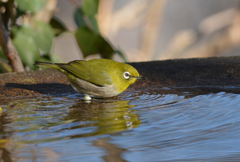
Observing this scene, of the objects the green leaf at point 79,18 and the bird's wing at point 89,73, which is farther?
the green leaf at point 79,18

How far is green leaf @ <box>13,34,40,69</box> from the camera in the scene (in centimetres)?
502

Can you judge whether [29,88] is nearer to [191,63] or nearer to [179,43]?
[191,63]

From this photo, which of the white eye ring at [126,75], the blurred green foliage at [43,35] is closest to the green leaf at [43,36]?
the blurred green foliage at [43,35]

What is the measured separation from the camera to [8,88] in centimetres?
363

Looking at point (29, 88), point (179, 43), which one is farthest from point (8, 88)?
point (179, 43)

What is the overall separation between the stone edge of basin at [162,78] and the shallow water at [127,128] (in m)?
0.33

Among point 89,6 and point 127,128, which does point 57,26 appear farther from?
point 127,128

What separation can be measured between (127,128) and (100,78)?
1.54 metres

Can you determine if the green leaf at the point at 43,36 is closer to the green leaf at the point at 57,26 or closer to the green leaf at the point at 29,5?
the green leaf at the point at 29,5

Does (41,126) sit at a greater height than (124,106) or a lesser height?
lesser

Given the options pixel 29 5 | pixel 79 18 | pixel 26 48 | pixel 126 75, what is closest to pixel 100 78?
pixel 126 75

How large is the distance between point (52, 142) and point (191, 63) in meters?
2.49

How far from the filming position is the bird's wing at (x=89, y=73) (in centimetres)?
369

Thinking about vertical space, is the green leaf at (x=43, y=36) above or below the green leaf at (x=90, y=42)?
below
